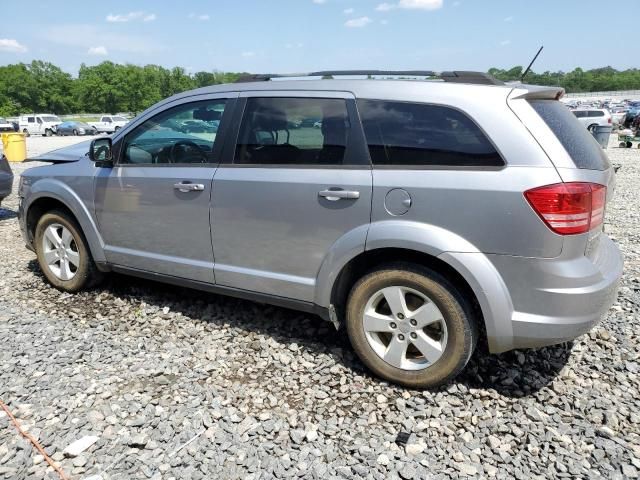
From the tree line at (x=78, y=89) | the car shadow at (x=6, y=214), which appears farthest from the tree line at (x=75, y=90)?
the car shadow at (x=6, y=214)

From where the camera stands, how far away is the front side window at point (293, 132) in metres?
3.19

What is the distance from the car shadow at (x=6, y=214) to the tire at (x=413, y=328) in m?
7.44

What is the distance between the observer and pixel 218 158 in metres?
3.60

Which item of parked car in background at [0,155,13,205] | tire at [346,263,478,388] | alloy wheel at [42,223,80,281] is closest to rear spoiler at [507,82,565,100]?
tire at [346,263,478,388]

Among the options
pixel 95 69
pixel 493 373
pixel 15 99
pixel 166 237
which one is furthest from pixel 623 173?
pixel 95 69

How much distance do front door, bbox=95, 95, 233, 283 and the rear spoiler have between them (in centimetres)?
195

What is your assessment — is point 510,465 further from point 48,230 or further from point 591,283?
point 48,230

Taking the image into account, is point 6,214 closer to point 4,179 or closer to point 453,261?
point 4,179

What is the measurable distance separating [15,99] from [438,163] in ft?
348

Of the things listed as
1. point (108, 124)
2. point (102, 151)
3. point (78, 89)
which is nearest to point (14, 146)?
point (102, 151)

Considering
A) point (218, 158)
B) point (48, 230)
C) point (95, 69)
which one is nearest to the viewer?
point (218, 158)

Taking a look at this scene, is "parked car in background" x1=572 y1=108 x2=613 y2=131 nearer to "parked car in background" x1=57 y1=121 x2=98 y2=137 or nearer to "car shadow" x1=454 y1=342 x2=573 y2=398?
"car shadow" x1=454 y1=342 x2=573 y2=398

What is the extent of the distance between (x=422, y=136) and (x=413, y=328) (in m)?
1.14

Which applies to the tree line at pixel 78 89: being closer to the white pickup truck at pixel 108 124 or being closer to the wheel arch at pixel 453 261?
the white pickup truck at pixel 108 124
